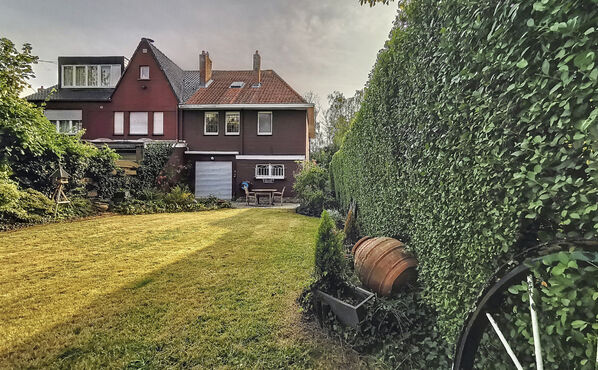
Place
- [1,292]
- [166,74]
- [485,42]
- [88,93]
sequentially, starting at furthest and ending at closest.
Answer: [88,93]
[166,74]
[1,292]
[485,42]

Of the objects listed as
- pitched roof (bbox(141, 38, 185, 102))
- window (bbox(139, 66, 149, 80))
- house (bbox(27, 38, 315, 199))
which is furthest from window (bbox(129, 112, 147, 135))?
pitched roof (bbox(141, 38, 185, 102))

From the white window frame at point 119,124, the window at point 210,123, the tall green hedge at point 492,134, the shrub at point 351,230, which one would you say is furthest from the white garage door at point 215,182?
the tall green hedge at point 492,134

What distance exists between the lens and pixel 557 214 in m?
1.03

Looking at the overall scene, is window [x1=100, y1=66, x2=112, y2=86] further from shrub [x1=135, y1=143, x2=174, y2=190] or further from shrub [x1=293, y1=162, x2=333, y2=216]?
shrub [x1=293, y1=162, x2=333, y2=216]

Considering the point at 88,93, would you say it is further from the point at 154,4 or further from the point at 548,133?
the point at 548,133

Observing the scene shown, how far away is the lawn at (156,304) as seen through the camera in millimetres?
1987

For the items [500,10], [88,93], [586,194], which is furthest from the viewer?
[88,93]

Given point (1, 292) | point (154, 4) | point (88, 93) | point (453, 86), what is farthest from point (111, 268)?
point (88, 93)

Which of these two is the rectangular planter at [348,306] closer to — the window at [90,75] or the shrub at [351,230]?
the shrub at [351,230]

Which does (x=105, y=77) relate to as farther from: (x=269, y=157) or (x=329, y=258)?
(x=329, y=258)

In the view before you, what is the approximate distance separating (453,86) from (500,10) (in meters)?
0.51

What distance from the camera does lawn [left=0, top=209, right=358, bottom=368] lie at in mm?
1987

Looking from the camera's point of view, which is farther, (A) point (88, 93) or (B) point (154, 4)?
(A) point (88, 93)

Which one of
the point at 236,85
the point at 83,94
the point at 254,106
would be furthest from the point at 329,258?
the point at 83,94
